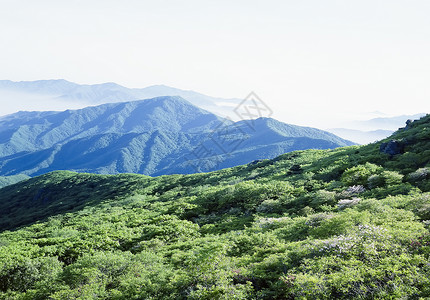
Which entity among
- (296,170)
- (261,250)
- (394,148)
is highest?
(394,148)

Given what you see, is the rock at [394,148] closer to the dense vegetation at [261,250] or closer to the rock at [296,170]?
the dense vegetation at [261,250]

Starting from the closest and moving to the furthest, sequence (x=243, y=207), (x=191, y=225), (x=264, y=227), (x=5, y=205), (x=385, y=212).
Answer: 1. (x=385, y=212)
2. (x=264, y=227)
3. (x=191, y=225)
4. (x=243, y=207)
5. (x=5, y=205)

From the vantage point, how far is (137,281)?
1600cm

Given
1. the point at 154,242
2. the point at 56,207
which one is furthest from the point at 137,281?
the point at 56,207

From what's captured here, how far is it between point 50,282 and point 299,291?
15674 mm

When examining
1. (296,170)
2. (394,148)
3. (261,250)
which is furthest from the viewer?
(296,170)

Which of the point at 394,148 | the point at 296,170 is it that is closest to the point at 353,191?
the point at 394,148

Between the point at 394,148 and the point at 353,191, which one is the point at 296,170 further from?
the point at 353,191

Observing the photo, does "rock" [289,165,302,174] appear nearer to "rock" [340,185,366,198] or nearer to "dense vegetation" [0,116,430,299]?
"dense vegetation" [0,116,430,299]

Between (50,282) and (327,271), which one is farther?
(50,282)

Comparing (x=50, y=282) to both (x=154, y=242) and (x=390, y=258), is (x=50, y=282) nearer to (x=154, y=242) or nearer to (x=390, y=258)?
(x=154, y=242)

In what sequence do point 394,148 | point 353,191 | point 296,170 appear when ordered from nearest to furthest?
point 353,191 → point 394,148 → point 296,170

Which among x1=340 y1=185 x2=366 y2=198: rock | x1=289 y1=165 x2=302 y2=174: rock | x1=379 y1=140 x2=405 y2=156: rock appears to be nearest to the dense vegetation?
x1=340 y1=185 x2=366 y2=198: rock

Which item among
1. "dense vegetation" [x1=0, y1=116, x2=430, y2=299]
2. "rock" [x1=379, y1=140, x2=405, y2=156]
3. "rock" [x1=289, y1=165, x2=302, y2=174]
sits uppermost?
"rock" [x1=379, y1=140, x2=405, y2=156]
